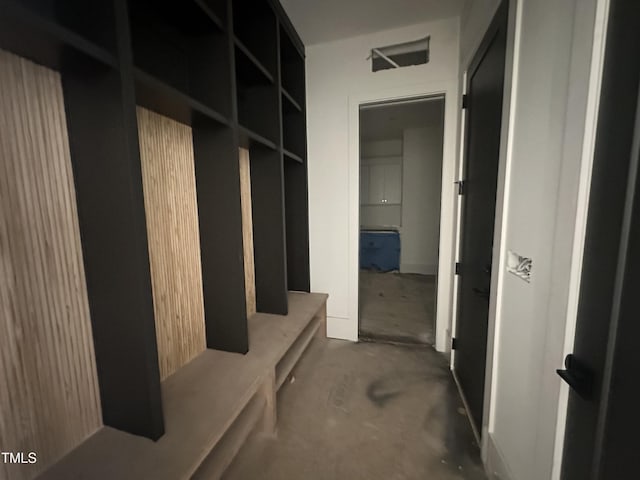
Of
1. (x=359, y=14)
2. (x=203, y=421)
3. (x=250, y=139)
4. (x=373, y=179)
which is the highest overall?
(x=359, y=14)

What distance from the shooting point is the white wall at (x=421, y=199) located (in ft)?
15.8

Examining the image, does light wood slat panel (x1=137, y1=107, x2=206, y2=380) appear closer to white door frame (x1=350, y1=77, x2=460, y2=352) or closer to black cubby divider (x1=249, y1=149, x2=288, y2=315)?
black cubby divider (x1=249, y1=149, x2=288, y2=315)

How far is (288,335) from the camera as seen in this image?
5.79 ft

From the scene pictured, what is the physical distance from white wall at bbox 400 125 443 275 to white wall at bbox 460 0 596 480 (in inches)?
144

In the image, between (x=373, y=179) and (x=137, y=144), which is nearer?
(x=137, y=144)

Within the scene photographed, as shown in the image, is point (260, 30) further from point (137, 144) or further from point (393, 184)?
point (393, 184)

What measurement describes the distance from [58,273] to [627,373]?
162cm

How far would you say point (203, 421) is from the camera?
1059mm

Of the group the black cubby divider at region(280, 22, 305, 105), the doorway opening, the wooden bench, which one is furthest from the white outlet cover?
the doorway opening

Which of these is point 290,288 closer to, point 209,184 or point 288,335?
point 288,335

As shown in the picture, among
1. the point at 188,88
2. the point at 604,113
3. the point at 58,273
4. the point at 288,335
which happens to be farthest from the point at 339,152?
the point at 58,273

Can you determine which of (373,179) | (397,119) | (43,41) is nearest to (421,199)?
(373,179)

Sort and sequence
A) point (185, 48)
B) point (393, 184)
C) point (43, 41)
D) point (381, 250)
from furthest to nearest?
point (393, 184)
point (381, 250)
point (185, 48)
point (43, 41)

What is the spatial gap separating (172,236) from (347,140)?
1772 millimetres
